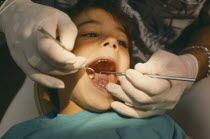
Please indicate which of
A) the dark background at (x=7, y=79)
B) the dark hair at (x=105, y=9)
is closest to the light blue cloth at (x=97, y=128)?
the dark hair at (x=105, y=9)

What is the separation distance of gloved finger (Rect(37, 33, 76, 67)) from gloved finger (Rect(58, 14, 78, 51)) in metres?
0.03

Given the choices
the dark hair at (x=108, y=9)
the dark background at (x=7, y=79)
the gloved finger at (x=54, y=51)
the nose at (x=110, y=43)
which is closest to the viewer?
the gloved finger at (x=54, y=51)

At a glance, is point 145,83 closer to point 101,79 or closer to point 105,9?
point 101,79

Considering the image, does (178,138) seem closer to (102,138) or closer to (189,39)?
(102,138)

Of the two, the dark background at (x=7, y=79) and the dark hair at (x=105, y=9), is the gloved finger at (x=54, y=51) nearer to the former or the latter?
the dark hair at (x=105, y=9)

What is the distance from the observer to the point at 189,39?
166 centimetres

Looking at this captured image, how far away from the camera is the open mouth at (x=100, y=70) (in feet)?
4.18

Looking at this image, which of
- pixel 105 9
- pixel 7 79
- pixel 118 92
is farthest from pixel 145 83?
pixel 7 79

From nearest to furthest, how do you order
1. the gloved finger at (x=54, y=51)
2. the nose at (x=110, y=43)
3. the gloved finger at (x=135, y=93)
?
the gloved finger at (x=54, y=51) < the gloved finger at (x=135, y=93) < the nose at (x=110, y=43)

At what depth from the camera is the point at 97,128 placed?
112cm

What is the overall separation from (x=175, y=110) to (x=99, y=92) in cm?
47

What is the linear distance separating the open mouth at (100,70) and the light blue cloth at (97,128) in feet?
0.43

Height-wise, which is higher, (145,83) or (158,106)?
(145,83)

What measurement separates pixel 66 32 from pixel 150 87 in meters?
0.33
